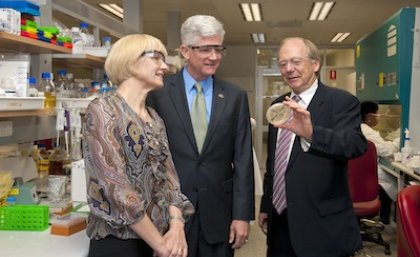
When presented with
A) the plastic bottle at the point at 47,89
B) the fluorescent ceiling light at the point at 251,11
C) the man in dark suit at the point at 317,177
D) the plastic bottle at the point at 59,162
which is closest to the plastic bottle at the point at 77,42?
the plastic bottle at the point at 47,89

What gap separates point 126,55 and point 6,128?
0.95 meters

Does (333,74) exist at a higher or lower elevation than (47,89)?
higher

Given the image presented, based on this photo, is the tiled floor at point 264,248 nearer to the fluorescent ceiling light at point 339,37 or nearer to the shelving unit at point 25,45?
the shelving unit at point 25,45

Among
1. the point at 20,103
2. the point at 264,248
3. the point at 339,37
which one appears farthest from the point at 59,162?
the point at 339,37

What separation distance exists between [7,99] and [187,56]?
74 cm

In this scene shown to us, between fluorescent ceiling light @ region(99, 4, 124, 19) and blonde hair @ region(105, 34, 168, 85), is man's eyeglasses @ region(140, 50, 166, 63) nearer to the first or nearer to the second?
blonde hair @ region(105, 34, 168, 85)

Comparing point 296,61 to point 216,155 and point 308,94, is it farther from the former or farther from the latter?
point 216,155

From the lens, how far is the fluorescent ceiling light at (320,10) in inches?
219

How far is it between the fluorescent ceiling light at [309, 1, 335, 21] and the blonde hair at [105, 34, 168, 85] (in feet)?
15.0

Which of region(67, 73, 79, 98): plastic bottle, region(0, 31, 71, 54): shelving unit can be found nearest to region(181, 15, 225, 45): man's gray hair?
region(0, 31, 71, 54): shelving unit

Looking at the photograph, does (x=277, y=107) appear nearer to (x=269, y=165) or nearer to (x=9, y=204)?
(x=269, y=165)

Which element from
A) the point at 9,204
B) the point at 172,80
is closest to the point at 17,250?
the point at 9,204

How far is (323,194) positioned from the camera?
5.67ft

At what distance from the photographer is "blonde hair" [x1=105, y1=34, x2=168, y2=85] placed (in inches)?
54.5
